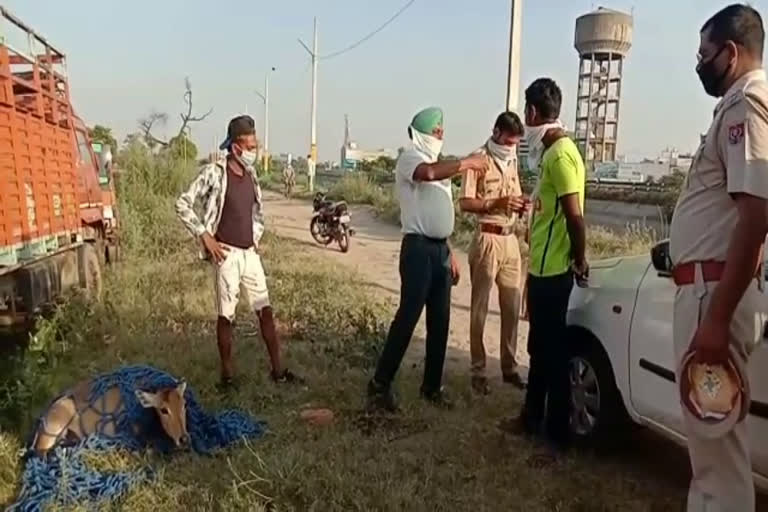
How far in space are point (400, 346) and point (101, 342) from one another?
2991 millimetres

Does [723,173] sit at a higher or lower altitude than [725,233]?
higher

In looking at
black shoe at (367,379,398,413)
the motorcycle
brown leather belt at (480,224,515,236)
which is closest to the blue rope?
black shoe at (367,379,398,413)

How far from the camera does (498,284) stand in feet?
17.1

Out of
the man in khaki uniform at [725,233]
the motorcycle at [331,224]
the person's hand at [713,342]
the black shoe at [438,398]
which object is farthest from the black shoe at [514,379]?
the motorcycle at [331,224]

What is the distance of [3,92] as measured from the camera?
16.2 ft

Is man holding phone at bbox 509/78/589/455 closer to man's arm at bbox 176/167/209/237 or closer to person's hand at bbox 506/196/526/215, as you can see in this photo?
person's hand at bbox 506/196/526/215

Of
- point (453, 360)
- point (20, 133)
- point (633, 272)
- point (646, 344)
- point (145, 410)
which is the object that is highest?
point (20, 133)

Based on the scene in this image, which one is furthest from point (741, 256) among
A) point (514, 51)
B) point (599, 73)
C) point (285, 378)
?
point (599, 73)

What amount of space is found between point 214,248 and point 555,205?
2.15m

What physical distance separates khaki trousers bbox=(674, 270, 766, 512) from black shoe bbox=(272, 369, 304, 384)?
316cm

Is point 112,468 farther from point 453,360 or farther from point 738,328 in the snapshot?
point 453,360

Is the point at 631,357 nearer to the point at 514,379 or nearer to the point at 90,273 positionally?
the point at 514,379

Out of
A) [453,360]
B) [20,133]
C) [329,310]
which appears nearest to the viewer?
[20,133]

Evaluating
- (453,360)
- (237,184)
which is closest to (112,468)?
(237,184)
